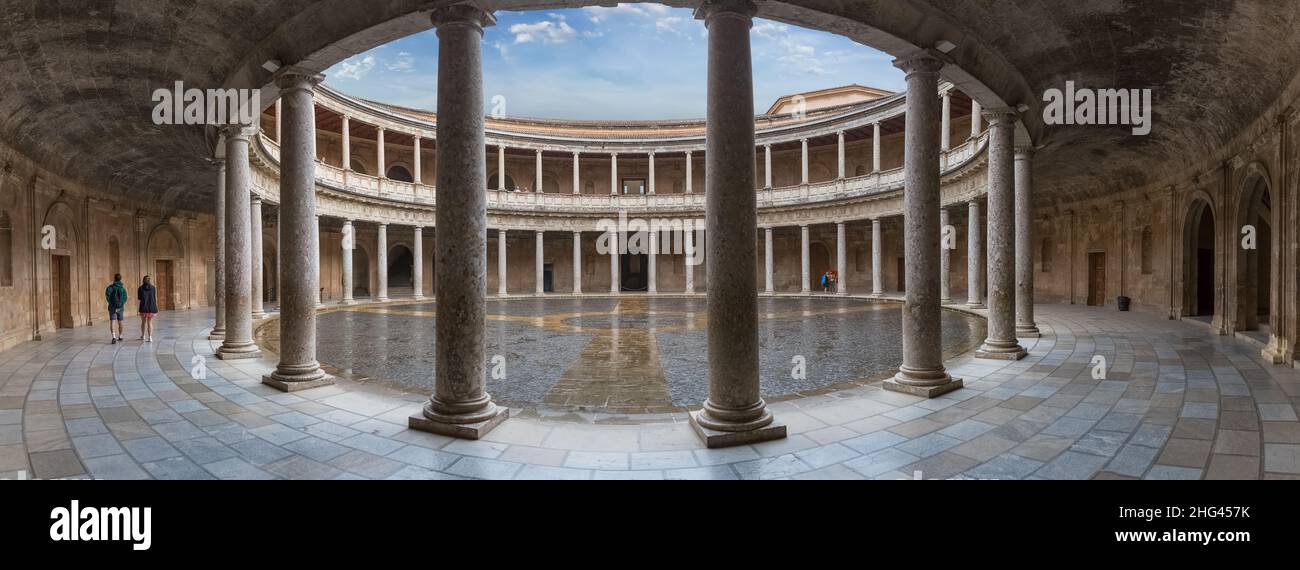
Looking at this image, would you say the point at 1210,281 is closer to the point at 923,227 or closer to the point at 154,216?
the point at 923,227

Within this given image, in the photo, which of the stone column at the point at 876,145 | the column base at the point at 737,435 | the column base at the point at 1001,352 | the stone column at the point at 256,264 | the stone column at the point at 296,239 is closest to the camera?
the column base at the point at 737,435

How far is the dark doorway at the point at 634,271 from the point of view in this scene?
1425 inches

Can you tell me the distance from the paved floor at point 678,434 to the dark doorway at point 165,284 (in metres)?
15.4

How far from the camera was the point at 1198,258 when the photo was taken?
1617 cm

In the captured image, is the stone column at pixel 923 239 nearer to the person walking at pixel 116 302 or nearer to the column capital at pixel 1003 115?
the column capital at pixel 1003 115

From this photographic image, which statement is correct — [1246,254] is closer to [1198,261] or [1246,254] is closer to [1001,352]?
[1198,261]

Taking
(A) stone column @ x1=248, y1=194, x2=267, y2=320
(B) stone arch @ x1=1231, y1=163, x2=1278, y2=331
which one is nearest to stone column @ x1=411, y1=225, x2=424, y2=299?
(A) stone column @ x1=248, y1=194, x2=267, y2=320

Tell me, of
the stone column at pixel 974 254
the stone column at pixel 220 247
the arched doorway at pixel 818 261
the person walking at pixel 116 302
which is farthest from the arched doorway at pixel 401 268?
the stone column at pixel 974 254

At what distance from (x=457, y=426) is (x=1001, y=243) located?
356 inches

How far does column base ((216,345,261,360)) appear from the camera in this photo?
29.9 ft

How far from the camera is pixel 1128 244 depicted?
1855cm

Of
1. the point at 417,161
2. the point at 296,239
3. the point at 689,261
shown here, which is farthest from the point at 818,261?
the point at 296,239
